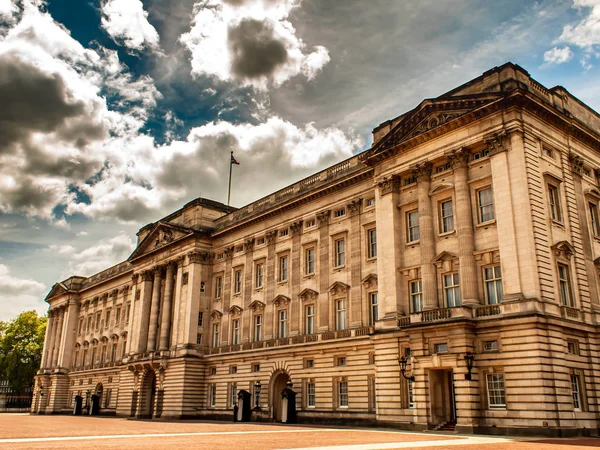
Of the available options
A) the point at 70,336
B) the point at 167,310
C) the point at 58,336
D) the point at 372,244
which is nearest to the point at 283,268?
the point at 372,244

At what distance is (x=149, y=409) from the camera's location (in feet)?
205

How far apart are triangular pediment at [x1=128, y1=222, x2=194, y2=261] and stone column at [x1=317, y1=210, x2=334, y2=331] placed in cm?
1810

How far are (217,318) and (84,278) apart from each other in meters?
46.0

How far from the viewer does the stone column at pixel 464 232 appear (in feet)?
109

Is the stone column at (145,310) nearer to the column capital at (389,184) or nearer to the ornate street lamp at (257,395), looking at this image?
the ornate street lamp at (257,395)

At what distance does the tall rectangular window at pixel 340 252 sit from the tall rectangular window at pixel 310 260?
285 centimetres

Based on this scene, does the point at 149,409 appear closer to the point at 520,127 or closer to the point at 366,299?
the point at 366,299

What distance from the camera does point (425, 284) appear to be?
35531 mm

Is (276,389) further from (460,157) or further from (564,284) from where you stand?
(564,284)

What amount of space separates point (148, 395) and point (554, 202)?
46.7 m

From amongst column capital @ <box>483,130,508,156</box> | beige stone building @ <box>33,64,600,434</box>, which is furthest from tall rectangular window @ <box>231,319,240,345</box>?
column capital @ <box>483,130,508,156</box>

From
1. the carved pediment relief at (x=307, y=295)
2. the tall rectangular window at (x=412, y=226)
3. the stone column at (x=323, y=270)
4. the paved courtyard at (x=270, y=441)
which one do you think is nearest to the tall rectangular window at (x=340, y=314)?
the stone column at (x=323, y=270)

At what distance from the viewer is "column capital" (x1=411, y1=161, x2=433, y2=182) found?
1480 inches

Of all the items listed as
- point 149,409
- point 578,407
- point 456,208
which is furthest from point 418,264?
point 149,409
